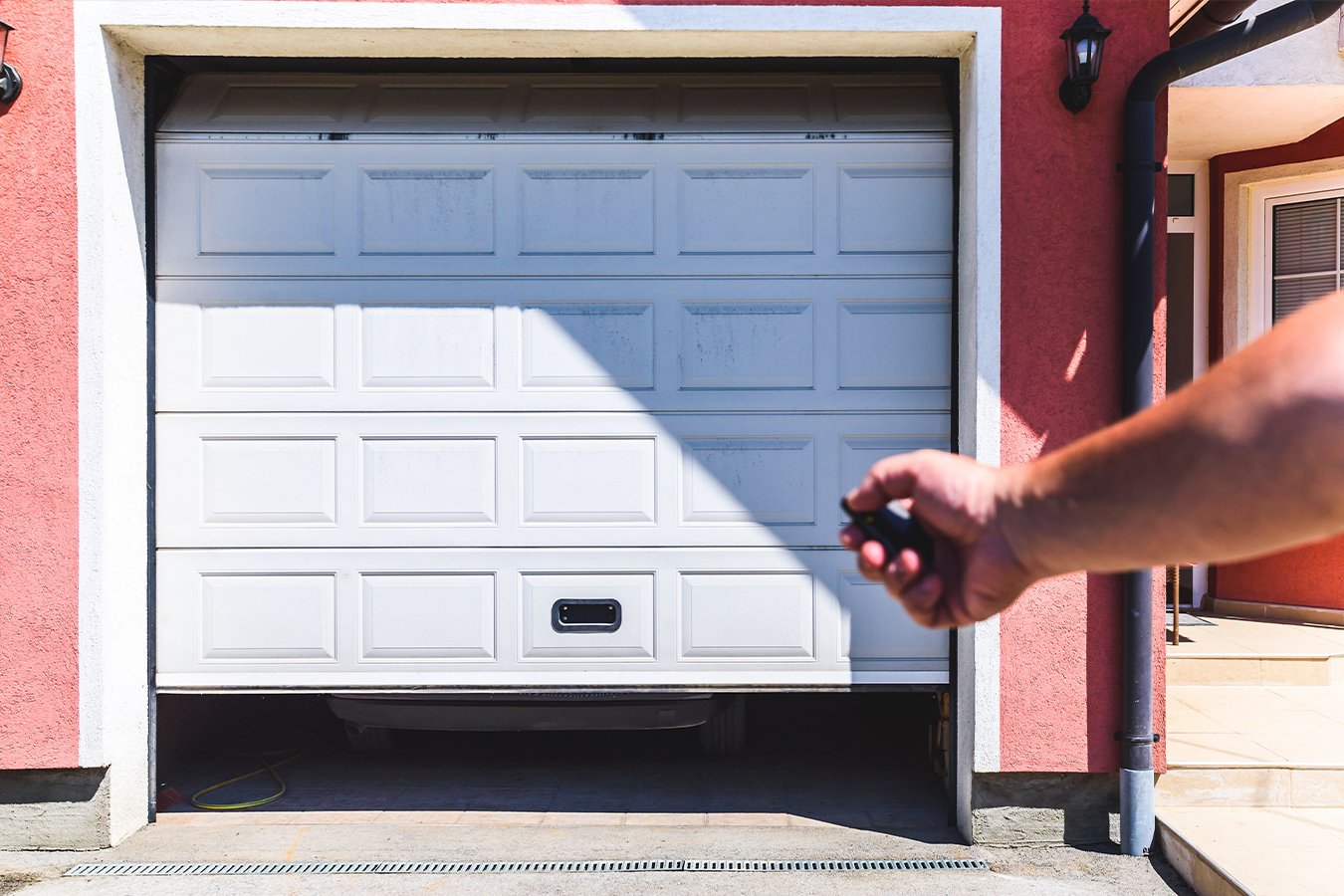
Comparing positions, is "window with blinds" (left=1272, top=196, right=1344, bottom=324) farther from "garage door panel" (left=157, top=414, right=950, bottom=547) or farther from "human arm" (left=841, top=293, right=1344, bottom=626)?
"human arm" (left=841, top=293, right=1344, bottom=626)

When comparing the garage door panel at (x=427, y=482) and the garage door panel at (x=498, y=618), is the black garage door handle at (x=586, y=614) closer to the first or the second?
the garage door panel at (x=498, y=618)

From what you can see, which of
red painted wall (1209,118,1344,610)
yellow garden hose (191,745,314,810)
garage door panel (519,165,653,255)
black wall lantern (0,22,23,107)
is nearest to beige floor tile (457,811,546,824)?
yellow garden hose (191,745,314,810)

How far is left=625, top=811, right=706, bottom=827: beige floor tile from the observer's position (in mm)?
3752

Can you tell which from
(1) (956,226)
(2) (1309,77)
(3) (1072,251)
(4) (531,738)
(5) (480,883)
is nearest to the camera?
(5) (480,883)

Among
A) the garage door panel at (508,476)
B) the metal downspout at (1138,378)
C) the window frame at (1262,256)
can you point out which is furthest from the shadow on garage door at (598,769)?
the window frame at (1262,256)

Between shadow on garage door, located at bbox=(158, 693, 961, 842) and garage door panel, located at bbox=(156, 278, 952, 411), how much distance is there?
175 centimetres

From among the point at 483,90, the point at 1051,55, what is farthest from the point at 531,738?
the point at 1051,55

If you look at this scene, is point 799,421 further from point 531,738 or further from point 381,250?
point 531,738

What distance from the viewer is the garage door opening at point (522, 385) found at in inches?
149

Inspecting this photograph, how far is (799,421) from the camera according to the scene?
12.4 feet

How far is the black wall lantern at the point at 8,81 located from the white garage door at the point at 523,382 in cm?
53

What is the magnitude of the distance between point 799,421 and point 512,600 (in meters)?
1.49

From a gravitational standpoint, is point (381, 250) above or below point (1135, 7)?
below

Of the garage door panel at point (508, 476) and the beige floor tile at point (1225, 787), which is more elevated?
the garage door panel at point (508, 476)
